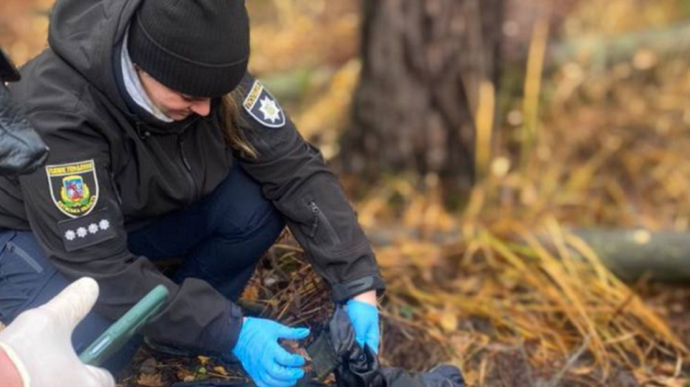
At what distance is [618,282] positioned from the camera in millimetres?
3367

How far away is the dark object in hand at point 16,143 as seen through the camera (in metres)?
1.92

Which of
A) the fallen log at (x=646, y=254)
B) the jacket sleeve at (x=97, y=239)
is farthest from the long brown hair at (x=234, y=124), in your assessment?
the fallen log at (x=646, y=254)

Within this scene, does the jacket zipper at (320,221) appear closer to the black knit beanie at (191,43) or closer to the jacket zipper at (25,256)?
the black knit beanie at (191,43)

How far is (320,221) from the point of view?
254cm

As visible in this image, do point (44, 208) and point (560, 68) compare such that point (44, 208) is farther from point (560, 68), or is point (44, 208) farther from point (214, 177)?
point (560, 68)

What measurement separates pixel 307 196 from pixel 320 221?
71 mm

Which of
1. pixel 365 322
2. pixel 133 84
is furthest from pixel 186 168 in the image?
pixel 365 322

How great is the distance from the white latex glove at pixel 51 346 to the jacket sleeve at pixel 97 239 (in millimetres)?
268

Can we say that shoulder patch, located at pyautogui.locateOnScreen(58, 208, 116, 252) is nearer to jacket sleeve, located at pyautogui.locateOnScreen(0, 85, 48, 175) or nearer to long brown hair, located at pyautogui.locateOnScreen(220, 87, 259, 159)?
jacket sleeve, located at pyautogui.locateOnScreen(0, 85, 48, 175)

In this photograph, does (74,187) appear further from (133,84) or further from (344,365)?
(344,365)

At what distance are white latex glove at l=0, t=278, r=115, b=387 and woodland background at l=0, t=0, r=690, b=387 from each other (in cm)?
57

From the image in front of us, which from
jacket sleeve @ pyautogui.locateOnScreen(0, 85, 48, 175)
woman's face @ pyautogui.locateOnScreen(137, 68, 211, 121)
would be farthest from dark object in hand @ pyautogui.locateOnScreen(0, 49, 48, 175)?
woman's face @ pyautogui.locateOnScreen(137, 68, 211, 121)

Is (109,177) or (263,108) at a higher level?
(263,108)

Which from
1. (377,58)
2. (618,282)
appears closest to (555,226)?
(618,282)
